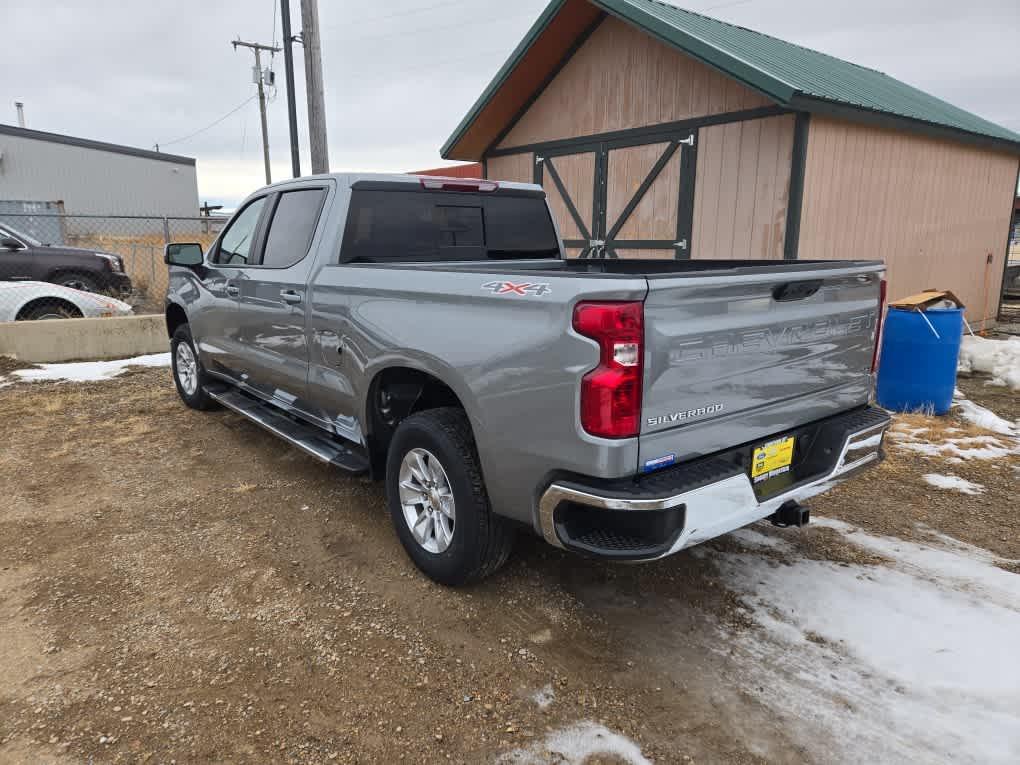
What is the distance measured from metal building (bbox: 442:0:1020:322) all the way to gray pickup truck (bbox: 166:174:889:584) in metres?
3.89

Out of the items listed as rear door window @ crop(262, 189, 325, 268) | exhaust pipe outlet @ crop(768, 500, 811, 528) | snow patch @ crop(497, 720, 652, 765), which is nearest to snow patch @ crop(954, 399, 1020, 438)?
exhaust pipe outlet @ crop(768, 500, 811, 528)

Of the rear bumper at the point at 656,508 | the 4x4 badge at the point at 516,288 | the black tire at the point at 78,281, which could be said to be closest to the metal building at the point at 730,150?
the 4x4 badge at the point at 516,288

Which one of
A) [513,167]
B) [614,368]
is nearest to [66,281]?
[513,167]

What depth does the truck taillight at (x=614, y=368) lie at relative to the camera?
2275 mm

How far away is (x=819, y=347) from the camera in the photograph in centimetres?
293

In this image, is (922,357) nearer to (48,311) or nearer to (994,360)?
(994,360)

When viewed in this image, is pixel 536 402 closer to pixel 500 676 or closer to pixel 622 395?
pixel 622 395

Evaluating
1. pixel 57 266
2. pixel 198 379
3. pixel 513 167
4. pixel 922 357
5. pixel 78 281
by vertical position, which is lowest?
pixel 198 379

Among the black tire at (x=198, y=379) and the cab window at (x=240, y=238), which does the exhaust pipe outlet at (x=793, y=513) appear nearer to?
the cab window at (x=240, y=238)

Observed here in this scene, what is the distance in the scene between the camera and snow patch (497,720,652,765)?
7.30 ft

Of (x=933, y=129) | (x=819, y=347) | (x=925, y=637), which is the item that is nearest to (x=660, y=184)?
(x=933, y=129)

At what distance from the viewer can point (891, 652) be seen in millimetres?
2734

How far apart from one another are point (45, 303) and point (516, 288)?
9.27 m

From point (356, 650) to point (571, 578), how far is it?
1.10m
